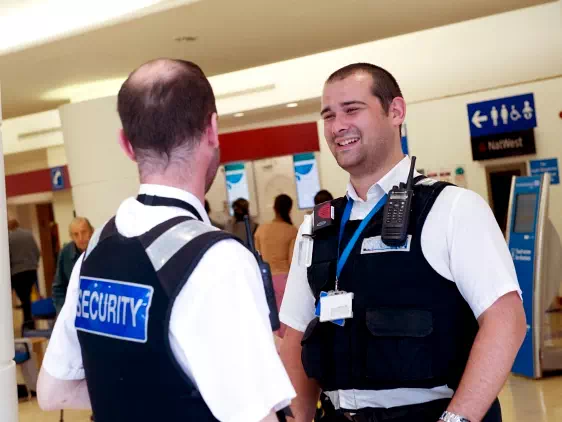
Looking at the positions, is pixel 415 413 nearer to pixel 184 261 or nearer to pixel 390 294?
pixel 390 294

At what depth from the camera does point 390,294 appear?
2098 mm

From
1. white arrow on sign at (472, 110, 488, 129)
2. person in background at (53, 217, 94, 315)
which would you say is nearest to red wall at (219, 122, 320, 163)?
white arrow on sign at (472, 110, 488, 129)

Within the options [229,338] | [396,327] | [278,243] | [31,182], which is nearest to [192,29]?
[278,243]

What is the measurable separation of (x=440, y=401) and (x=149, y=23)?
5.92 m

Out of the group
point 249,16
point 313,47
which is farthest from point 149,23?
point 313,47

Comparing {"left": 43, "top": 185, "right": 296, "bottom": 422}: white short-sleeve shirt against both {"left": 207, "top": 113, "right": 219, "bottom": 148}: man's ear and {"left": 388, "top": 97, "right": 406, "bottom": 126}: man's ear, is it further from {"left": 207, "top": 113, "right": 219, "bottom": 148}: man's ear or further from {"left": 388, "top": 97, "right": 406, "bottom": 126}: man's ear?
{"left": 388, "top": 97, "right": 406, "bottom": 126}: man's ear

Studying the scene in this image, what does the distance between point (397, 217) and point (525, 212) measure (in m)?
5.37

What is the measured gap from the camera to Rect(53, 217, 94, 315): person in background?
24.5ft

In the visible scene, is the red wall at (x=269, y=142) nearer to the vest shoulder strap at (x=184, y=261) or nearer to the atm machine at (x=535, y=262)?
the atm machine at (x=535, y=262)

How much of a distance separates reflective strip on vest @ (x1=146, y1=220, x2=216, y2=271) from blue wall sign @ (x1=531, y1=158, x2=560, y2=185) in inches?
370

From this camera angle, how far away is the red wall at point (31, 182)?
15.8 meters

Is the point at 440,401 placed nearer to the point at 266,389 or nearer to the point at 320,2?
the point at 266,389

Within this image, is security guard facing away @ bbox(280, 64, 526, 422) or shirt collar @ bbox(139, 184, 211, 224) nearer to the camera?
shirt collar @ bbox(139, 184, 211, 224)

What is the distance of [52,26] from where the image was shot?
771 cm
